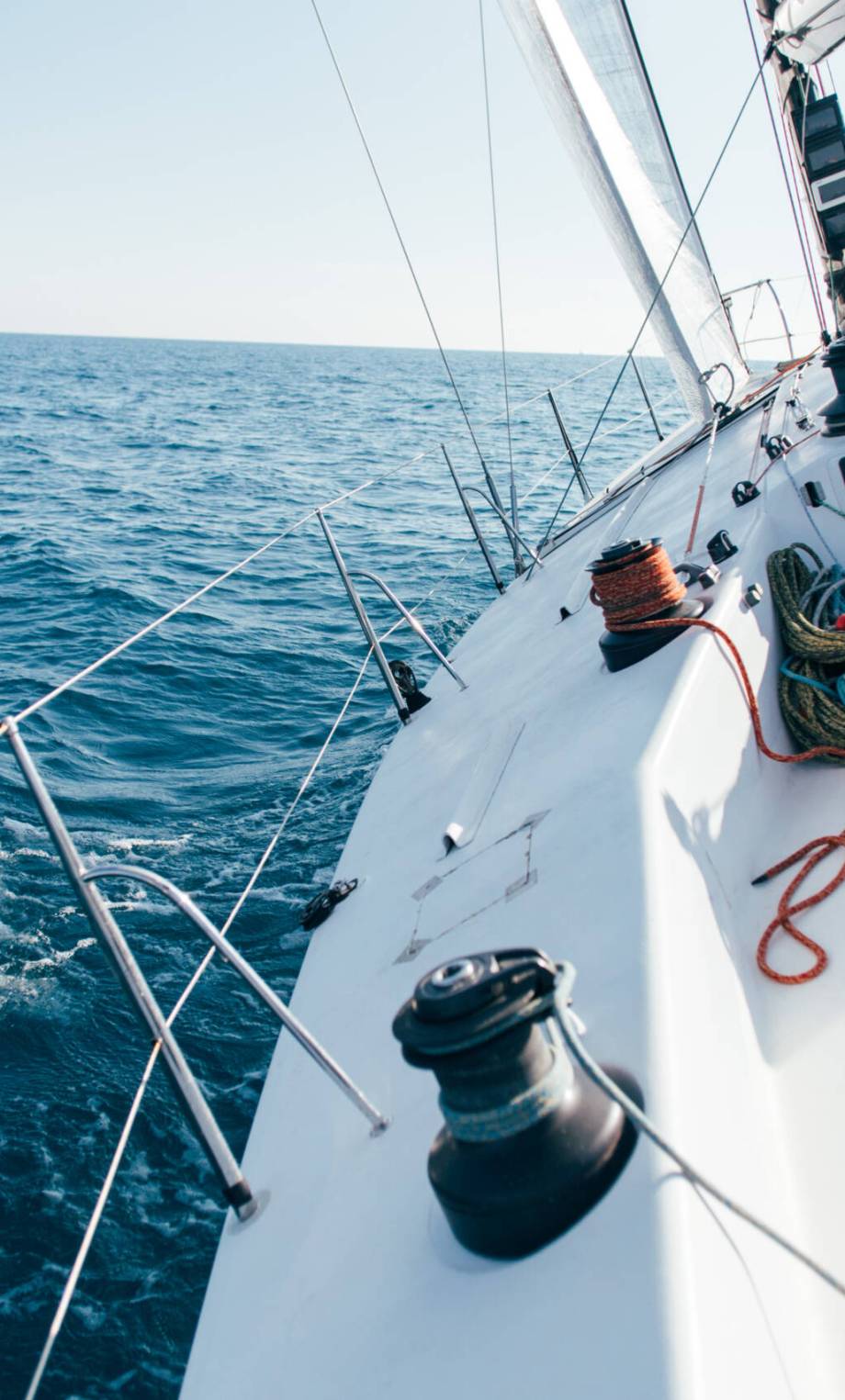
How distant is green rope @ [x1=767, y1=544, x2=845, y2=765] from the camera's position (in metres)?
2.33

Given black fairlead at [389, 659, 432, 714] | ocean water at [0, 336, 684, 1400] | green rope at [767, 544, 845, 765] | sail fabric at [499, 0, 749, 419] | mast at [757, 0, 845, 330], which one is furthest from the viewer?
sail fabric at [499, 0, 749, 419]

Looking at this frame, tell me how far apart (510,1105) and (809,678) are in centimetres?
164

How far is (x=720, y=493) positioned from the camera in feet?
12.3

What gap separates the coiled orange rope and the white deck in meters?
0.03

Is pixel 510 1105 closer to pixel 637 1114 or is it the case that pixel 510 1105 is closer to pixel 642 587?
pixel 637 1114

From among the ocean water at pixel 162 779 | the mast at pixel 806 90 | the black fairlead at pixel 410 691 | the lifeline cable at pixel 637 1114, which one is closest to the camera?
the lifeline cable at pixel 637 1114

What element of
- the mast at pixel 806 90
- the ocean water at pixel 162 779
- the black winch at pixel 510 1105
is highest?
the mast at pixel 806 90

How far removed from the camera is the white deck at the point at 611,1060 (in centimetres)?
102

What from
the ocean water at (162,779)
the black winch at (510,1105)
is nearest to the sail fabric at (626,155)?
the ocean water at (162,779)

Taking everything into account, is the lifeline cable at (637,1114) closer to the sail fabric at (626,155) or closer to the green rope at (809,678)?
the green rope at (809,678)

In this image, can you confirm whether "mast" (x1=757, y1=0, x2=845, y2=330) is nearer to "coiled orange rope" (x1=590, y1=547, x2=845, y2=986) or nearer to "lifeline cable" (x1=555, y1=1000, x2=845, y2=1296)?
"coiled orange rope" (x1=590, y1=547, x2=845, y2=986)

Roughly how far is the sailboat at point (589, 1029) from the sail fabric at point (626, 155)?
217cm

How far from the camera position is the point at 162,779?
5.48m

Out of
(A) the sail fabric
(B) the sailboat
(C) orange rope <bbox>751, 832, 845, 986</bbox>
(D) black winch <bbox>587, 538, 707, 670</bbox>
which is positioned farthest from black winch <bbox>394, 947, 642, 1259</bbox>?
(A) the sail fabric
